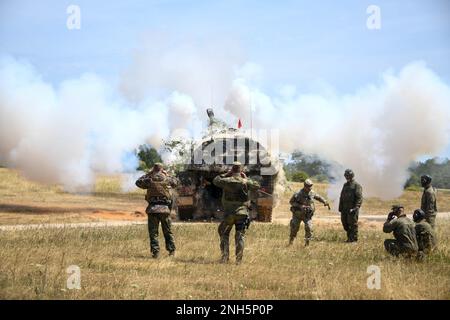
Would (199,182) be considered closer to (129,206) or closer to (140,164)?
(129,206)

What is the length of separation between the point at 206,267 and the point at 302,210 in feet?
15.9

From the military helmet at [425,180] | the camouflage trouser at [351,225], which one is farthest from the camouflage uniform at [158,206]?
the military helmet at [425,180]

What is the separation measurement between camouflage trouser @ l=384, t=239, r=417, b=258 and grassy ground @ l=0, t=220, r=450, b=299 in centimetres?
18

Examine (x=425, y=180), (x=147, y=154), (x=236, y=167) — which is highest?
(x=147, y=154)

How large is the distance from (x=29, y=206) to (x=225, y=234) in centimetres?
1593

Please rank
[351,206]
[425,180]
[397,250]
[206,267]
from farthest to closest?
[351,206], [425,180], [397,250], [206,267]

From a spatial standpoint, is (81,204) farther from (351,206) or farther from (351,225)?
(351,225)

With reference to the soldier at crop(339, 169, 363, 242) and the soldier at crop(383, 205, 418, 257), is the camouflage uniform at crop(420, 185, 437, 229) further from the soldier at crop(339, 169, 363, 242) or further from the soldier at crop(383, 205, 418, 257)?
the soldier at crop(383, 205, 418, 257)

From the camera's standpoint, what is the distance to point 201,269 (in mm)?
11820

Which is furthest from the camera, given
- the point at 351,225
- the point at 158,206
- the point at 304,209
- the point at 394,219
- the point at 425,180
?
the point at 351,225

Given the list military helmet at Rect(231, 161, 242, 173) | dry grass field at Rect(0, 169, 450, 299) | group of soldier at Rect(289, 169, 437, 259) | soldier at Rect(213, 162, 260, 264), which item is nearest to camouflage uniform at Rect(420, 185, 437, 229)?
group of soldier at Rect(289, 169, 437, 259)

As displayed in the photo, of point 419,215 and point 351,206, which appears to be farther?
point 351,206

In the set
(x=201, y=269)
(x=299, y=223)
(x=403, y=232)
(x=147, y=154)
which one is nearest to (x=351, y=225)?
(x=299, y=223)
